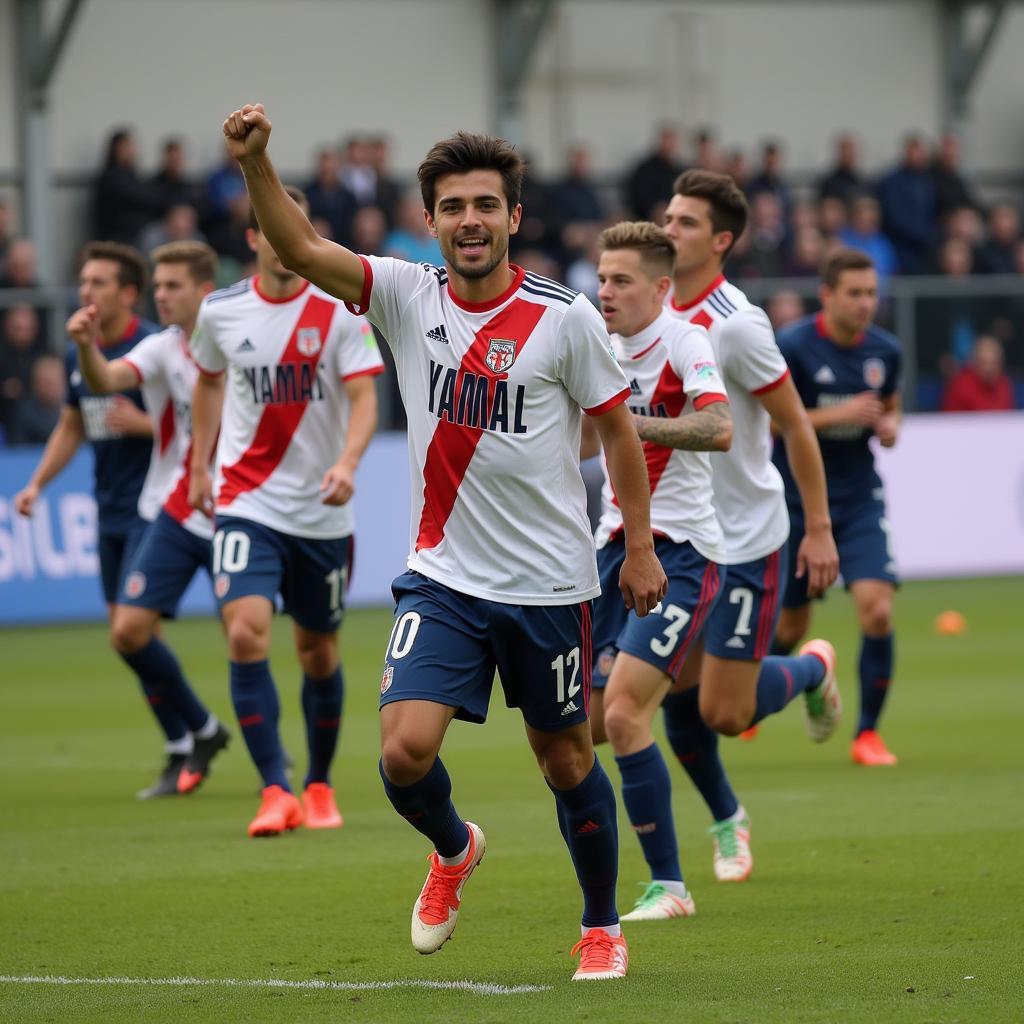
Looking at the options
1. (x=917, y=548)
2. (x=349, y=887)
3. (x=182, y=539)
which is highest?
(x=182, y=539)

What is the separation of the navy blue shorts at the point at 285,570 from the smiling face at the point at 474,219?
3279 millimetres

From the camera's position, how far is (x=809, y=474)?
299 inches

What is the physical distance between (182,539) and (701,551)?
334cm

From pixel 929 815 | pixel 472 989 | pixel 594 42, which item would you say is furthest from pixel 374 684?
pixel 594 42

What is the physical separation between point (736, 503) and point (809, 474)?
0.40 m

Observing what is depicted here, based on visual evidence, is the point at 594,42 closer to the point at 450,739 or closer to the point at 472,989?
the point at 450,739

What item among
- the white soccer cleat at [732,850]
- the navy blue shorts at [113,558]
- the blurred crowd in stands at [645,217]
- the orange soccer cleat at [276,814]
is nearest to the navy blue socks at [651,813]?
the white soccer cleat at [732,850]

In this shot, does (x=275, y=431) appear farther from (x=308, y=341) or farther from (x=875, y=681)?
(x=875, y=681)

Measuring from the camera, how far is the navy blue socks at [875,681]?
1045cm

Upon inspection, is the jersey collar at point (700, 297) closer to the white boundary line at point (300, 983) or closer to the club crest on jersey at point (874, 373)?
the white boundary line at point (300, 983)

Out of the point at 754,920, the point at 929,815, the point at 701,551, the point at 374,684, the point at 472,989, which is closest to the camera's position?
the point at 472,989

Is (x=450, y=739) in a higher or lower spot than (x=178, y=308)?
lower

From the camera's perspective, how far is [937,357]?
2225 cm

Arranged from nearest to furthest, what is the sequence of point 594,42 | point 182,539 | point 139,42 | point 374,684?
point 182,539 → point 374,684 → point 139,42 → point 594,42
